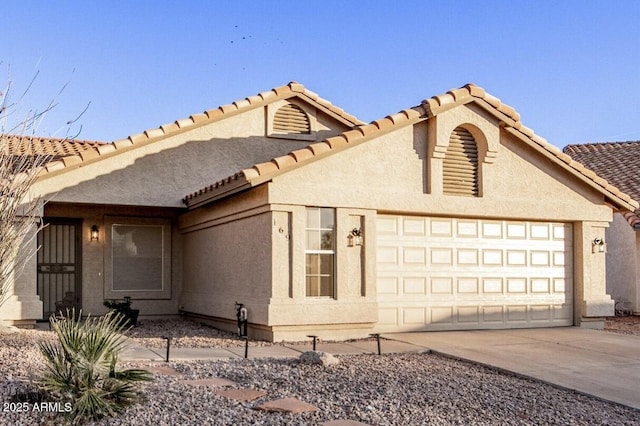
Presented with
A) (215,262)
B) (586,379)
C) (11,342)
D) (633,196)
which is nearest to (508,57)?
(633,196)

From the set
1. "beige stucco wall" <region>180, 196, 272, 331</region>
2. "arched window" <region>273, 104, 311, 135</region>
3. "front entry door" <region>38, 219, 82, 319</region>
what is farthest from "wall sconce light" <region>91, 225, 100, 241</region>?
"arched window" <region>273, 104, 311, 135</region>

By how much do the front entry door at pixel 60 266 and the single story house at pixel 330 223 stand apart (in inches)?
1.3

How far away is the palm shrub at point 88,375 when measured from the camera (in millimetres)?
6410

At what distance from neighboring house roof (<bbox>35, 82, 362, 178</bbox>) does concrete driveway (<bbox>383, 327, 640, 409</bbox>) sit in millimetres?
6144

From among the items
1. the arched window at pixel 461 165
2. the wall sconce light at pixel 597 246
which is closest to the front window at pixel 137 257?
the arched window at pixel 461 165

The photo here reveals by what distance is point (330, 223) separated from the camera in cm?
1295

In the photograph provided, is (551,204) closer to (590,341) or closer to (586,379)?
(590,341)

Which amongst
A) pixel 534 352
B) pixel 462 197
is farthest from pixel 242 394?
pixel 462 197

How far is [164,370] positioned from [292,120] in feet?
30.3

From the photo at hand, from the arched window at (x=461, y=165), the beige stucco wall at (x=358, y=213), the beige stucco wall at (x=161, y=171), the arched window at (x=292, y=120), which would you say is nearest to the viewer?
the beige stucco wall at (x=358, y=213)

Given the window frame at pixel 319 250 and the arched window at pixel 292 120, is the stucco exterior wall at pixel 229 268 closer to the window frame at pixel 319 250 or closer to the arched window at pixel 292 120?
the window frame at pixel 319 250

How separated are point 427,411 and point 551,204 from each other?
871cm

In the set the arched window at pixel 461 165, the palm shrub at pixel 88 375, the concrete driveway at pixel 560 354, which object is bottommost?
the concrete driveway at pixel 560 354

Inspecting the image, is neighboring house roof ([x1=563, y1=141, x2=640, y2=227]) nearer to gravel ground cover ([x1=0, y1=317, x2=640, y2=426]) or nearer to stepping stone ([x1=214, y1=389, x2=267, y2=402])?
gravel ground cover ([x1=0, y1=317, x2=640, y2=426])
